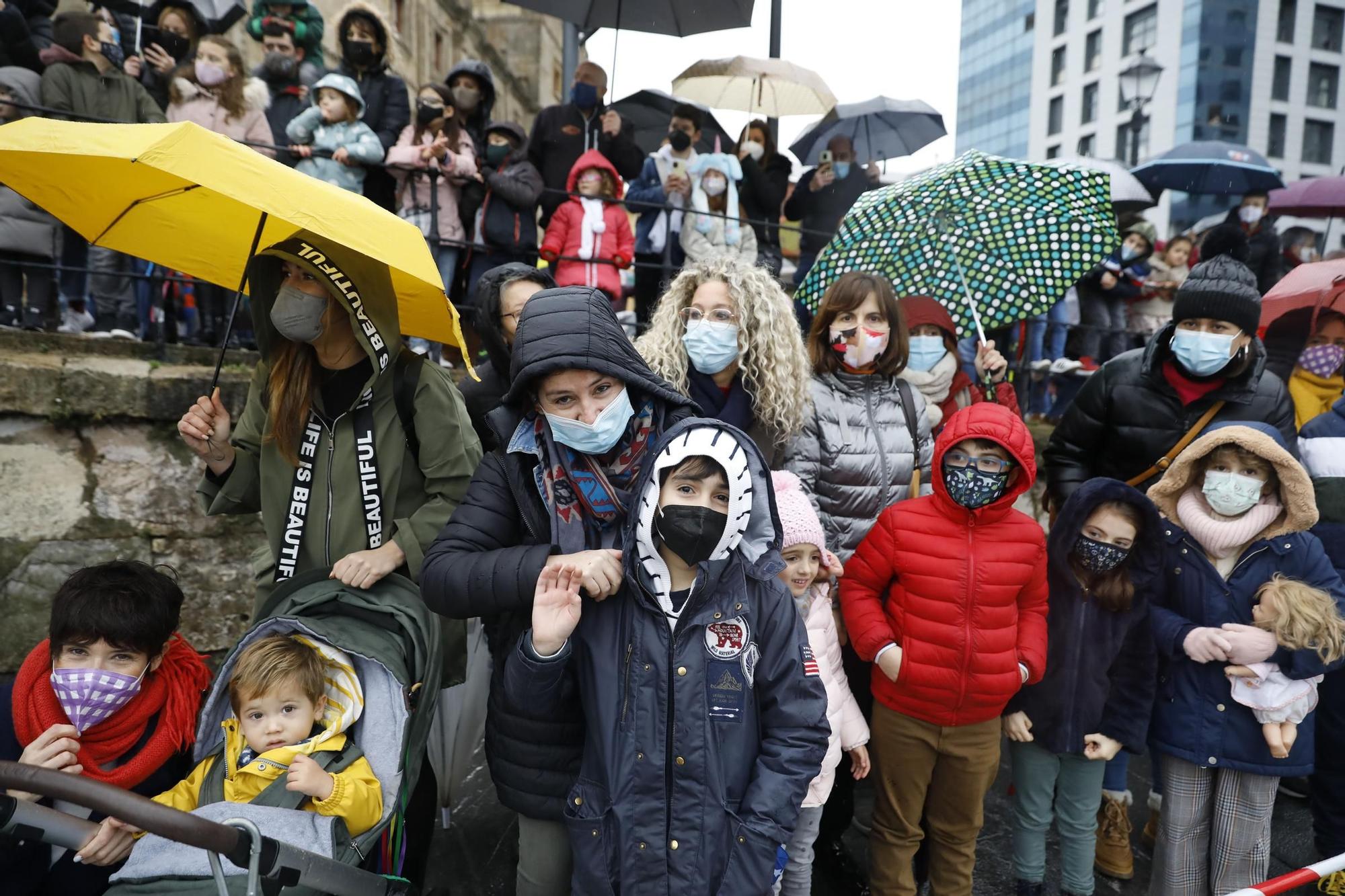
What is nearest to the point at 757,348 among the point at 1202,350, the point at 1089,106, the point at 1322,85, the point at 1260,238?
the point at 1202,350

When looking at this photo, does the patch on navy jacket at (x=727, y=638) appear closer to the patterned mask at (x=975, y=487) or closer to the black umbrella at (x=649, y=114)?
the patterned mask at (x=975, y=487)

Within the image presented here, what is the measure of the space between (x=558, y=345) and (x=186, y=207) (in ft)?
5.02

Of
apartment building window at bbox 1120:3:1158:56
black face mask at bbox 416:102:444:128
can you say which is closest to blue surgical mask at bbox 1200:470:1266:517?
black face mask at bbox 416:102:444:128

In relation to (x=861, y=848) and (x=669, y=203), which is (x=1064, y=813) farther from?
(x=669, y=203)

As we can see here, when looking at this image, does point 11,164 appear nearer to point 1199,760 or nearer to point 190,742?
point 190,742

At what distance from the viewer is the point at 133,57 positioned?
529 cm

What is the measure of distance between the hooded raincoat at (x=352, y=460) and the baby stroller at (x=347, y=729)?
0.18 meters

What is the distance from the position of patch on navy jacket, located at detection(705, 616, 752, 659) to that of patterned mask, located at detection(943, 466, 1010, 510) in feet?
3.65

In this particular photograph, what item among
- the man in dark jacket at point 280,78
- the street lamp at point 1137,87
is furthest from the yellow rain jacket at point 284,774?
the street lamp at point 1137,87

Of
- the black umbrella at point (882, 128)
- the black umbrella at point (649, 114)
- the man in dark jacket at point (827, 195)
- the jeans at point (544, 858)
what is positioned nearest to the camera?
the jeans at point (544, 858)

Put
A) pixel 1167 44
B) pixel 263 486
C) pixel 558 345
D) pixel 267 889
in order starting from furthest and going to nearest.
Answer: pixel 1167 44, pixel 263 486, pixel 558 345, pixel 267 889

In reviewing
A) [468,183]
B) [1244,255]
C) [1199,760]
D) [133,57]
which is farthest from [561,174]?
[1244,255]

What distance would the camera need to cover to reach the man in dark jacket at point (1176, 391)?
3.25 m

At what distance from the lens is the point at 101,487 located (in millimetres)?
4039
